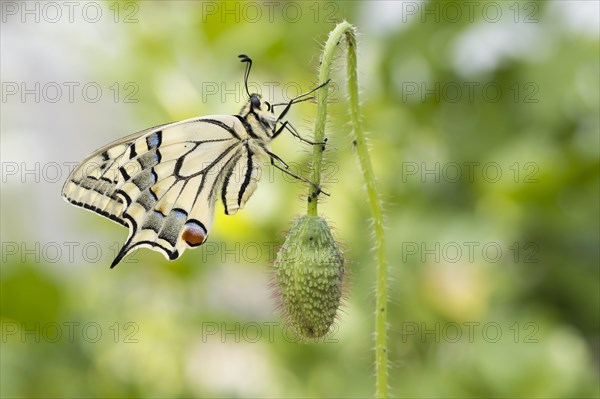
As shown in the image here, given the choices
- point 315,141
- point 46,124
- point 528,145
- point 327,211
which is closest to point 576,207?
point 528,145

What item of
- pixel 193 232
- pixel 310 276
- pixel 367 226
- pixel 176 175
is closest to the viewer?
pixel 310 276

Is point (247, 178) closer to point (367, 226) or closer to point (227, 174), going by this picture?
point (227, 174)

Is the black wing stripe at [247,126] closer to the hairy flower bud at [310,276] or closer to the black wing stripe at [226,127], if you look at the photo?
the black wing stripe at [226,127]

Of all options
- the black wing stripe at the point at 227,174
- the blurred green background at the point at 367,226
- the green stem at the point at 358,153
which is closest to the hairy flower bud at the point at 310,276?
the green stem at the point at 358,153

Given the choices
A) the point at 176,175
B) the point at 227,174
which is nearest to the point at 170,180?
the point at 176,175

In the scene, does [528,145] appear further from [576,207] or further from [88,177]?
[88,177]
